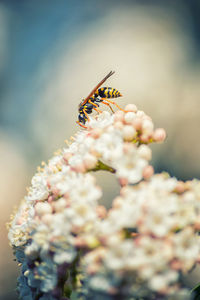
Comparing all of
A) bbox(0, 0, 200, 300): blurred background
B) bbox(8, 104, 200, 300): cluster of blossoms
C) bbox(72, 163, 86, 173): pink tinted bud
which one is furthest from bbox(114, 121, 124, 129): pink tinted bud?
bbox(0, 0, 200, 300): blurred background

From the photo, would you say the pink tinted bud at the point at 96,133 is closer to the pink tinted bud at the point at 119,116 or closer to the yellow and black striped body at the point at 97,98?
the pink tinted bud at the point at 119,116

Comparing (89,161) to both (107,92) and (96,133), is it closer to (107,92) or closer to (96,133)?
(96,133)

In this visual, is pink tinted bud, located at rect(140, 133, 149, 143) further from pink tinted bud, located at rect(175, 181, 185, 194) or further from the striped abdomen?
the striped abdomen

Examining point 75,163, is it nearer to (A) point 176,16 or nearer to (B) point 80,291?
(B) point 80,291

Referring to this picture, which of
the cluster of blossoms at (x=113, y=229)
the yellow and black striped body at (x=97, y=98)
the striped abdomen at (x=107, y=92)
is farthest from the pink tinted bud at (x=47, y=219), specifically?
the striped abdomen at (x=107, y=92)

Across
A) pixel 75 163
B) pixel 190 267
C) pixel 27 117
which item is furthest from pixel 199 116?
pixel 190 267

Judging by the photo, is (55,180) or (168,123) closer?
(55,180)
